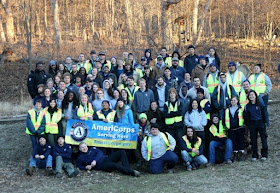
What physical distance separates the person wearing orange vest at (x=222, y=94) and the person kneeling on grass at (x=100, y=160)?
9.90 feet

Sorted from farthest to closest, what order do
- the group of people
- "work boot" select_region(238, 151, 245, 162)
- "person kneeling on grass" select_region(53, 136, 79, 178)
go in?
"work boot" select_region(238, 151, 245, 162) → the group of people → "person kneeling on grass" select_region(53, 136, 79, 178)

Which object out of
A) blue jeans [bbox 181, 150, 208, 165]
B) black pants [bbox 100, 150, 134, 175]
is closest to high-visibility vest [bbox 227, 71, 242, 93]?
blue jeans [bbox 181, 150, 208, 165]

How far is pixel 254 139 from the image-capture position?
10922mm

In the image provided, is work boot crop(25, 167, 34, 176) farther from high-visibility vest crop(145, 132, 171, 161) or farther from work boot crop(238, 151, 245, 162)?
work boot crop(238, 151, 245, 162)

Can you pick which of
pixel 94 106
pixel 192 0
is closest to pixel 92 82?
pixel 94 106

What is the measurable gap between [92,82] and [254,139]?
4.80m

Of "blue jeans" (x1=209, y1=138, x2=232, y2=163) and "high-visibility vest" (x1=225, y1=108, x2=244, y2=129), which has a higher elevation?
"high-visibility vest" (x1=225, y1=108, x2=244, y2=129)

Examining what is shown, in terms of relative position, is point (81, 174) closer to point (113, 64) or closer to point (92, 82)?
point (92, 82)

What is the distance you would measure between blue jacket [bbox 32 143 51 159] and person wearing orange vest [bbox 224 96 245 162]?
15.2 feet

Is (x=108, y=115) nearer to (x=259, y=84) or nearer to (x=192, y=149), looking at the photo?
(x=192, y=149)

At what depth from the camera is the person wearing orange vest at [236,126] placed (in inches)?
432

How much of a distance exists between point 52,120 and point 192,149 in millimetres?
3771

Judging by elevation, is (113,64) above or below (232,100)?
above

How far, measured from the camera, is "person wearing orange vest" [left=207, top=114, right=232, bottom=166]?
36.1 feet
